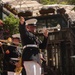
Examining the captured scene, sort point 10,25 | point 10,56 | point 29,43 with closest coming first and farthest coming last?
point 29,43 → point 10,56 → point 10,25

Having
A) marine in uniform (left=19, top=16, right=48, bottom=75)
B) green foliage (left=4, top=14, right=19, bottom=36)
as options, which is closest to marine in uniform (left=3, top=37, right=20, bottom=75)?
marine in uniform (left=19, top=16, right=48, bottom=75)

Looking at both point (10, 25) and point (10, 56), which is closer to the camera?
point (10, 56)

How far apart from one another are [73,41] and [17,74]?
29.6 ft

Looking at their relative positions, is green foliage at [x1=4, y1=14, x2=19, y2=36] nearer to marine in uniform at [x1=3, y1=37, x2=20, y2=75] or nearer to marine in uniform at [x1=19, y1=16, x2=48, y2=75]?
marine in uniform at [x1=3, y1=37, x2=20, y2=75]

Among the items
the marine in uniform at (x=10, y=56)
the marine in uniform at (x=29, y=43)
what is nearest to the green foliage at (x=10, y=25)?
the marine in uniform at (x=10, y=56)

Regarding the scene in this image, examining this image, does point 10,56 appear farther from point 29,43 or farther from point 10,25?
point 10,25

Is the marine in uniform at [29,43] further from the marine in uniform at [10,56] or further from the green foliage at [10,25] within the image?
the green foliage at [10,25]

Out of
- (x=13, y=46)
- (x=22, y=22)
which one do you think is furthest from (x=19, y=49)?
(x=22, y=22)

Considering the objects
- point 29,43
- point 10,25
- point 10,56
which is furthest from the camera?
point 10,25

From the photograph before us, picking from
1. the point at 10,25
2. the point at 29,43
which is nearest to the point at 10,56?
the point at 29,43

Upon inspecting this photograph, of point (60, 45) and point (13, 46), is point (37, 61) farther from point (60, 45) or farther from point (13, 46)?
point (60, 45)

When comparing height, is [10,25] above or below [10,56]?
above

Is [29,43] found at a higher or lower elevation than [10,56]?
higher

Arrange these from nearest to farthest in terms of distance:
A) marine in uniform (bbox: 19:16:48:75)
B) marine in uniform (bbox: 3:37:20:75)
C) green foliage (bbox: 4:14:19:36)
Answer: marine in uniform (bbox: 19:16:48:75) → marine in uniform (bbox: 3:37:20:75) → green foliage (bbox: 4:14:19:36)
